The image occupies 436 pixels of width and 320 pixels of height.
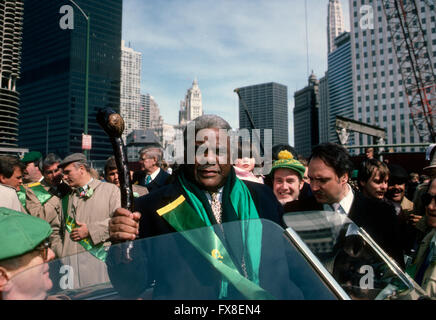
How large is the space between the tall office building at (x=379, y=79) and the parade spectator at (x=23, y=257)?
12294cm

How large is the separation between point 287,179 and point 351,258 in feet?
7.04

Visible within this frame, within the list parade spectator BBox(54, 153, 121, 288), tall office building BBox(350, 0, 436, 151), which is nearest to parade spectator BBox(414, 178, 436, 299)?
parade spectator BBox(54, 153, 121, 288)

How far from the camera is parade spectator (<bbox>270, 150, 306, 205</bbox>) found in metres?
3.39

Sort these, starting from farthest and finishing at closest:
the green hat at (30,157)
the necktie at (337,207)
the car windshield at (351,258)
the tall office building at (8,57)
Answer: the tall office building at (8,57), the green hat at (30,157), the necktie at (337,207), the car windshield at (351,258)

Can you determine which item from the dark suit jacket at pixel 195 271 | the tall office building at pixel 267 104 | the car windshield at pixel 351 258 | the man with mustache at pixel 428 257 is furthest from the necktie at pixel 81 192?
the tall office building at pixel 267 104

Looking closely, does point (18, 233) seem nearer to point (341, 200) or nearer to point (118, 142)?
point (118, 142)

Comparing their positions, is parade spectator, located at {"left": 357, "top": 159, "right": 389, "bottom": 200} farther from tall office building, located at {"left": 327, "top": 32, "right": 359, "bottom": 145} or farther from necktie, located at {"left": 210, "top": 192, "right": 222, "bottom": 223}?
tall office building, located at {"left": 327, "top": 32, "right": 359, "bottom": 145}

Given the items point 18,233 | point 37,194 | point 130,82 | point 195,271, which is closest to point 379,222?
point 195,271

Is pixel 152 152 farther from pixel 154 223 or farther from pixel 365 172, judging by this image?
pixel 154 223

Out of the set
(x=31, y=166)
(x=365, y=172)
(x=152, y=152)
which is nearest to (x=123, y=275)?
(x=365, y=172)

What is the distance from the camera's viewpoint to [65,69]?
6122 centimetres

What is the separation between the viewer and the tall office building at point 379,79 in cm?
10981

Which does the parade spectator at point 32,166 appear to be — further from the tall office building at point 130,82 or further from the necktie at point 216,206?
the tall office building at point 130,82

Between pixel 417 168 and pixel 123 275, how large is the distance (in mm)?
13465
